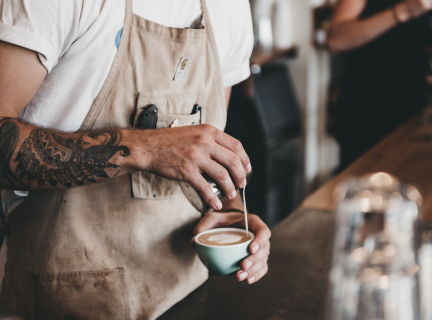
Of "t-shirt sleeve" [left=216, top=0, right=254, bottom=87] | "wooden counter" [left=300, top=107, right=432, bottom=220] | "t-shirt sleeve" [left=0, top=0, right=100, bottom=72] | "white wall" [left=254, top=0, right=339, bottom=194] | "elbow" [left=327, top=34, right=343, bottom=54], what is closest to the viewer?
"t-shirt sleeve" [left=0, top=0, right=100, bottom=72]

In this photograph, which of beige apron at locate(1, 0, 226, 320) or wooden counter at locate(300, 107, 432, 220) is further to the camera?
wooden counter at locate(300, 107, 432, 220)

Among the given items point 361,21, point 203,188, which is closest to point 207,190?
point 203,188

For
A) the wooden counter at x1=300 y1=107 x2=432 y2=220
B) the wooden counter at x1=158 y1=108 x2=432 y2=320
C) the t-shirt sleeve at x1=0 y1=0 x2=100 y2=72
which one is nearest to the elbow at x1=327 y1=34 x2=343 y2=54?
the wooden counter at x1=300 y1=107 x2=432 y2=220

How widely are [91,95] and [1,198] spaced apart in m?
0.36

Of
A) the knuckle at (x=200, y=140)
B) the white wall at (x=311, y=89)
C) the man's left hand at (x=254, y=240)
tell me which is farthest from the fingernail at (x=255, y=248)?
the white wall at (x=311, y=89)

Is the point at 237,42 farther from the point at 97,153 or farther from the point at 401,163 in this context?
the point at 401,163

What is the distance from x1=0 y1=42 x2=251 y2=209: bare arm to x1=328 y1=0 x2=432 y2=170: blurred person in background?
5.63 feet

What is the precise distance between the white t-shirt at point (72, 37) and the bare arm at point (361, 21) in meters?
1.45

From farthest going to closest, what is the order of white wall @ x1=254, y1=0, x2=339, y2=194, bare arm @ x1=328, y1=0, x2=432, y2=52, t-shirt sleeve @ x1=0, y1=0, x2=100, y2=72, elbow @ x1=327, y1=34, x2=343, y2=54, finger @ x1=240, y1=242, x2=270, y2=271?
white wall @ x1=254, y1=0, x2=339, y2=194 < elbow @ x1=327, y1=34, x2=343, y2=54 < bare arm @ x1=328, y1=0, x2=432, y2=52 < finger @ x1=240, y1=242, x2=270, y2=271 < t-shirt sleeve @ x1=0, y1=0, x2=100, y2=72

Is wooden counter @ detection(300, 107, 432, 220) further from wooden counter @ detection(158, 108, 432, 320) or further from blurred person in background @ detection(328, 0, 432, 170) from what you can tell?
blurred person in background @ detection(328, 0, 432, 170)

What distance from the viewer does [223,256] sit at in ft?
2.57

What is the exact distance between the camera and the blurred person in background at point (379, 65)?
2182 mm

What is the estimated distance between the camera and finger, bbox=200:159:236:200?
0.74 m

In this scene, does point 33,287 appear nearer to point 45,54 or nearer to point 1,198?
point 1,198
